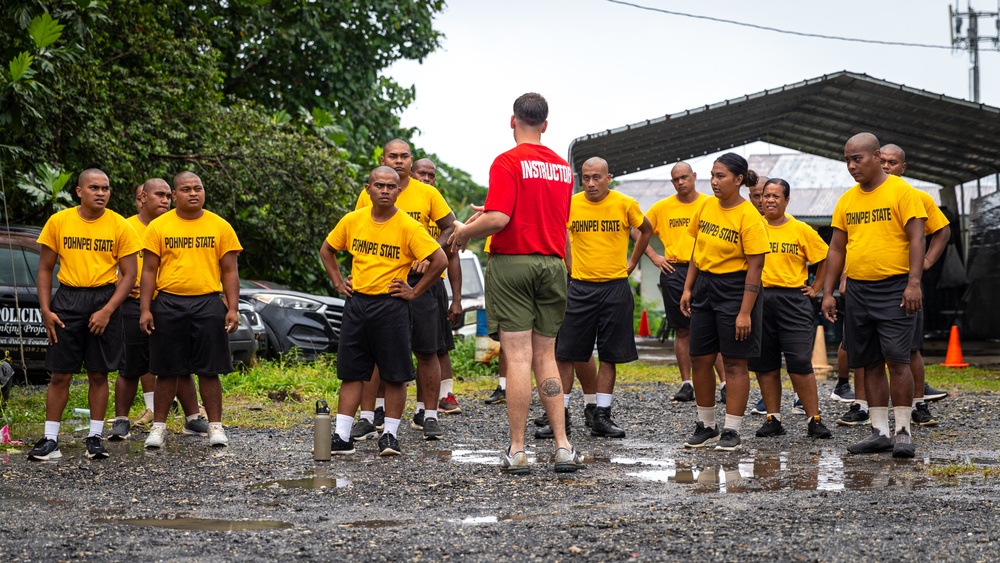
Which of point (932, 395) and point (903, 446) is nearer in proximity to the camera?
point (903, 446)

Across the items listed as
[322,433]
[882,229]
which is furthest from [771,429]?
[322,433]

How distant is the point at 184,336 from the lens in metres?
7.77

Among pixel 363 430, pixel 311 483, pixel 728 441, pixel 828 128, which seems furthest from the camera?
pixel 828 128

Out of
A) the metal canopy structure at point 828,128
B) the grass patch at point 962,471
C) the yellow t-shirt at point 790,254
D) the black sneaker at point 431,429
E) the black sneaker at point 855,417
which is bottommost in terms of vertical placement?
the grass patch at point 962,471

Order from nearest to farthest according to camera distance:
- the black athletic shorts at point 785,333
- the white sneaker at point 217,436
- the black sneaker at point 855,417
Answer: the white sneaker at point 217,436 < the black athletic shorts at point 785,333 < the black sneaker at point 855,417

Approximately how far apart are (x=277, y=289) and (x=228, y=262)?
7.16 meters

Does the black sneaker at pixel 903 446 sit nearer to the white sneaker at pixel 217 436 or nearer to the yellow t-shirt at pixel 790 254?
the yellow t-shirt at pixel 790 254

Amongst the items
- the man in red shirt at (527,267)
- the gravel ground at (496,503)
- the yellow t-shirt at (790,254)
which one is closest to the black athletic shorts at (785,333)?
the yellow t-shirt at (790,254)

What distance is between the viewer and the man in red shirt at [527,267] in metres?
6.50

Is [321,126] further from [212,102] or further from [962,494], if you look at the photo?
[962,494]

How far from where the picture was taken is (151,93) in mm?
16812

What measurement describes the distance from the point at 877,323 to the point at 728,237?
3.52 ft

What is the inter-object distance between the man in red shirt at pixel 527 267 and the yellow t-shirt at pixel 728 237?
1337mm

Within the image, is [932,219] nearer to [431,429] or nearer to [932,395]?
[932,395]
